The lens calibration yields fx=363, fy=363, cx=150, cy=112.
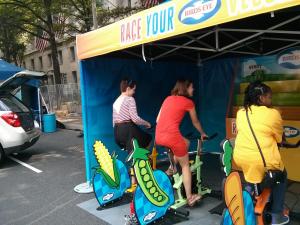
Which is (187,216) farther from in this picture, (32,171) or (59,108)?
(59,108)

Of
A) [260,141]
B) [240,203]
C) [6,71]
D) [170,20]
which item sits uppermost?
[6,71]

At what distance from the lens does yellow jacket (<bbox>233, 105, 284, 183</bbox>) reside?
10.9 ft

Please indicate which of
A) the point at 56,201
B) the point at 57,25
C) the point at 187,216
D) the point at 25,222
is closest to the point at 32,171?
the point at 56,201

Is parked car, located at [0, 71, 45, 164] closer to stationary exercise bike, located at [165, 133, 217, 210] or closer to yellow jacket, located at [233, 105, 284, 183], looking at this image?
stationary exercise bike, located at [165, 133, 217, 210]

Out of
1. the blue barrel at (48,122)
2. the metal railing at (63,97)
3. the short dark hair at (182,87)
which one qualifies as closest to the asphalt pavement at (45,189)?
the short dark hair at (182,87)

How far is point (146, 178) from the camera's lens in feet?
13.4

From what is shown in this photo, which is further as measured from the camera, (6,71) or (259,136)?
(6,71)

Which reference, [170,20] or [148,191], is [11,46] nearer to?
[170,20]

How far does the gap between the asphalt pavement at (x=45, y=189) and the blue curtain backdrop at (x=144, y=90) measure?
0.72m

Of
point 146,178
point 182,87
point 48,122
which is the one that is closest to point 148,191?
point 146,178

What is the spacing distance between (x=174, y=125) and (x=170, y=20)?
4.25ft

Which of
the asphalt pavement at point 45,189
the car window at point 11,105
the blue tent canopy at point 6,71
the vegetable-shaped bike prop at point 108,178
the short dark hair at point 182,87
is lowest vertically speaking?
the asphalt pavement at point 45,189

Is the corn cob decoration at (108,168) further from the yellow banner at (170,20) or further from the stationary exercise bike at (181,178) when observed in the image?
the yellow banner at (170,20)

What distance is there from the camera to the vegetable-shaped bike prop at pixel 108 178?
4883 millimetres
